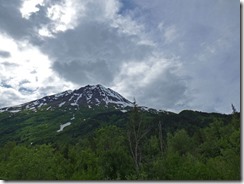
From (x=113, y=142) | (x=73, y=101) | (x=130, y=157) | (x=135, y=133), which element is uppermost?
(x=73, y=101)

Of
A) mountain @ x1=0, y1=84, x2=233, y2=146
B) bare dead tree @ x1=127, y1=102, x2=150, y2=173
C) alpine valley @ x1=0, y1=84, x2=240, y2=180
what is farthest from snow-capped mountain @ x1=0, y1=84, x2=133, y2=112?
bare dead tree @ x1=127, y1=102, x2=150, y2=173

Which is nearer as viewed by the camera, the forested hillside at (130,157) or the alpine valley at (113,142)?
the forested hillside at (130,157)

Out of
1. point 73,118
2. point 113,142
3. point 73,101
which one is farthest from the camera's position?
point 73,101

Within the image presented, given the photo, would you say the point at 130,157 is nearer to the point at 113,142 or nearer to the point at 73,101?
the point at 113,142

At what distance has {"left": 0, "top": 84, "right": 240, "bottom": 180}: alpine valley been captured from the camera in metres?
7.23

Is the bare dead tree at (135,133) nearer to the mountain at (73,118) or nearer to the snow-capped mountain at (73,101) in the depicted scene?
the mountain at (73,118)

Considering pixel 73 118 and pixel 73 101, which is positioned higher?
pixel 73 101

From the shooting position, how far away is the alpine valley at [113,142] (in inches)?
285

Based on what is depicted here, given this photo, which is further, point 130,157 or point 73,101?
point 73,101

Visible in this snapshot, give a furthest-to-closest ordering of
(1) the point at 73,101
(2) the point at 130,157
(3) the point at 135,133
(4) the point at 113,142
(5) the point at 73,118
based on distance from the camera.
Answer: (1) the point at 73,101 → (5) the point at 73,118 → (4) the point at 113,142 → (3) the point at 135,133 → (2) the point at 130,157

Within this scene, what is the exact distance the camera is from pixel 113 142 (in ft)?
56.7

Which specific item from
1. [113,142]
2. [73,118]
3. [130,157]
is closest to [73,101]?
[73,118]

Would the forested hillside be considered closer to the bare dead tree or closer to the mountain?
the bare dead tree

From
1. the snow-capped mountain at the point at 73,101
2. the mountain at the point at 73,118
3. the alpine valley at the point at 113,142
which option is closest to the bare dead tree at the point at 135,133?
the alpine valley at the point at 113,142
